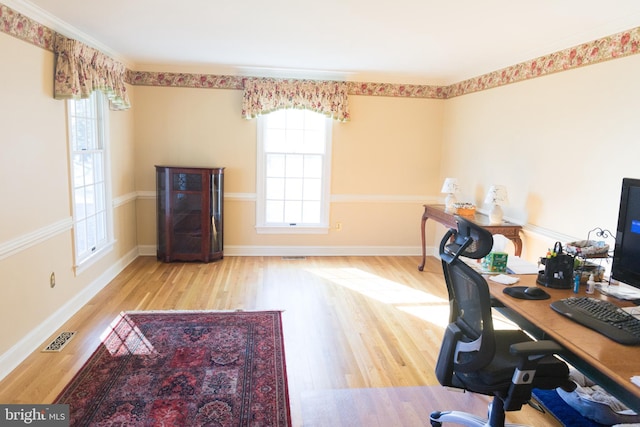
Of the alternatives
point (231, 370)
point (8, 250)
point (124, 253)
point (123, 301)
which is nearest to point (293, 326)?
point (231, 370)

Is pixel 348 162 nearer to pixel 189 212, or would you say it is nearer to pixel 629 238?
pixel 189 212

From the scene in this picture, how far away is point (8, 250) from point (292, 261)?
3.25 metres

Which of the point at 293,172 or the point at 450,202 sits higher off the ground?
the point at 293,172

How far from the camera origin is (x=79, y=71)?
3.48 metres

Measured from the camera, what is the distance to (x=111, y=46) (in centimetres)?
425

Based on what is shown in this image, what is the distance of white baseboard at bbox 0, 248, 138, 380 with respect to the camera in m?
2.72

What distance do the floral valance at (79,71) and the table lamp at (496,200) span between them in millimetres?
3753

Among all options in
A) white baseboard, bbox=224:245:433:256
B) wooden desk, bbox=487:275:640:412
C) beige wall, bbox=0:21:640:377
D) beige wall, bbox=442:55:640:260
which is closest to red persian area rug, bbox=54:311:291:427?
beige wall, bbox=0:21:640:377

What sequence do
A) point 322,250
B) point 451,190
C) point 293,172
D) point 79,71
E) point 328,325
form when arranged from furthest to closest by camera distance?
point 322,250, point 293,172, point 451,190, point 328,325, point 79,71

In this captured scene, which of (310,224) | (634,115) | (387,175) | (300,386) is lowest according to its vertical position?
(300,386)

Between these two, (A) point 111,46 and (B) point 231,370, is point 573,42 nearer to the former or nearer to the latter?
(B) point 231,370

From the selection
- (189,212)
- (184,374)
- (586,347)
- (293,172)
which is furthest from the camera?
(293,172)

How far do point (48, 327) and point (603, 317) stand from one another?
3600mm

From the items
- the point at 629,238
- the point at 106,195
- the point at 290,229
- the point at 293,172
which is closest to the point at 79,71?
the point at 106,195
